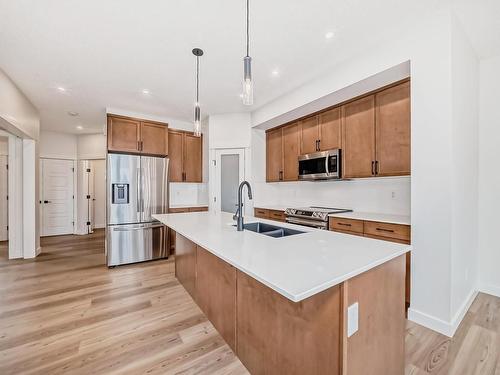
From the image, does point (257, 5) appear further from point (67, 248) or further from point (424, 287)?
point (67, 248)

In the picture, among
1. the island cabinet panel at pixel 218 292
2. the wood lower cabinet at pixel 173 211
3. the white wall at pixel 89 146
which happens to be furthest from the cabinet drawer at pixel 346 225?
the white wall at pixel 89 146

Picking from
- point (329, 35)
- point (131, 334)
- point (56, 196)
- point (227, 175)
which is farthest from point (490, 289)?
point (56, 196)

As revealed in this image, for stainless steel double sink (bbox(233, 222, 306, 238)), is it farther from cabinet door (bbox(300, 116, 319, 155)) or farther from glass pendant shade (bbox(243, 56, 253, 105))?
cabinet door (bbox(300, 116, 319, 155))

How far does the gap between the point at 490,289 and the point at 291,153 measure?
9.91 feet

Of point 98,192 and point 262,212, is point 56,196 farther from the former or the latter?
point 262,212

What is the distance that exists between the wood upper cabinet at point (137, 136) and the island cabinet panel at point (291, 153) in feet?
7.19

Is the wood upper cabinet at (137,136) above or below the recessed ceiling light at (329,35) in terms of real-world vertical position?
below

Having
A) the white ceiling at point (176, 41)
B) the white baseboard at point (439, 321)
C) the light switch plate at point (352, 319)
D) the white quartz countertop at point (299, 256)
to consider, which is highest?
the white ceiling at point (176, 41)

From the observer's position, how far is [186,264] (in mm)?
2848

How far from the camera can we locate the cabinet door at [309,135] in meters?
3.72

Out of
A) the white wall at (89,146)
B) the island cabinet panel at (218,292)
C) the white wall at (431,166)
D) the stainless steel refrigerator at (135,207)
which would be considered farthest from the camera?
the white wall at (89,146)

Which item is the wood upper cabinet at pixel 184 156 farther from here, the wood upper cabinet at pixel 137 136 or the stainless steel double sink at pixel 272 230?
the stainless steel double sink at pixel 272 230

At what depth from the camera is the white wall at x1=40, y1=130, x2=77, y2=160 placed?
5977 millimetres

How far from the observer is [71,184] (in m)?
6.34
